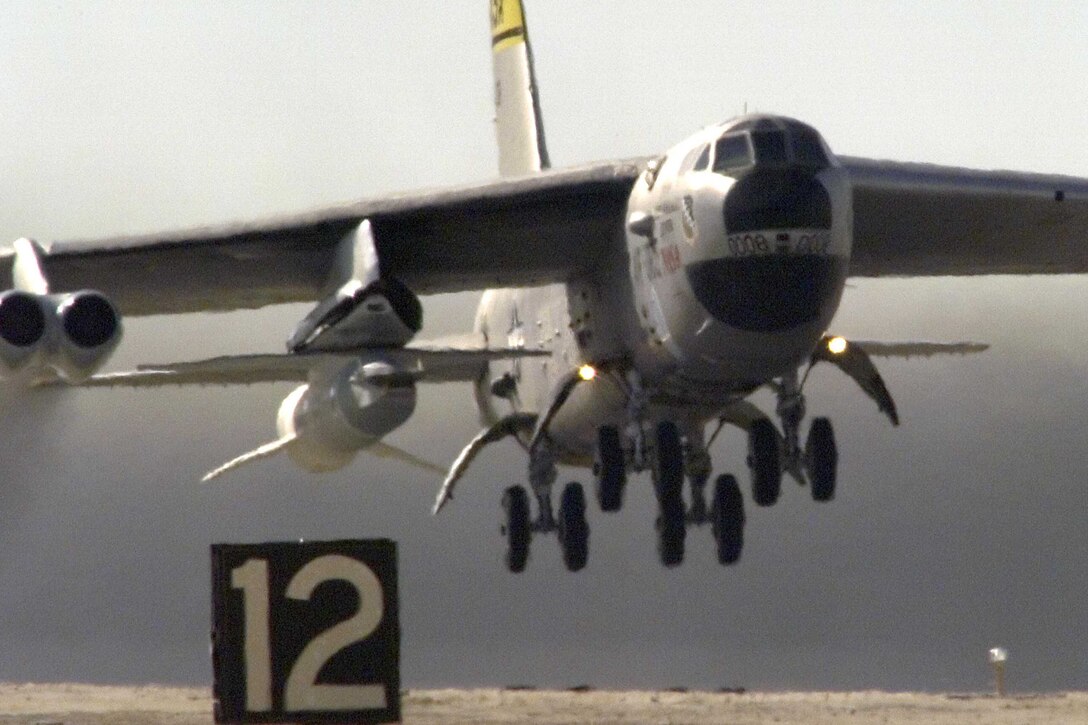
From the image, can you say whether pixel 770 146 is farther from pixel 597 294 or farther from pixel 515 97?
pixel 515 97

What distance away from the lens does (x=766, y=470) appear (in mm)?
34094

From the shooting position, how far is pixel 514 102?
1797 inches

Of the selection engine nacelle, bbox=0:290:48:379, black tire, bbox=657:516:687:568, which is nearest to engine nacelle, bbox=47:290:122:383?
engine nacelle, bbox=0:290:48:379

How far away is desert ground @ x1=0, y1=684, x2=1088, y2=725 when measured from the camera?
36750mm

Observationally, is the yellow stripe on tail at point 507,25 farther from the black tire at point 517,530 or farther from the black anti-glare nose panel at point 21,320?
the black anti-glare nose panel at point 21,320

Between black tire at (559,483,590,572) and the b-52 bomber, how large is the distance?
3 centimetres

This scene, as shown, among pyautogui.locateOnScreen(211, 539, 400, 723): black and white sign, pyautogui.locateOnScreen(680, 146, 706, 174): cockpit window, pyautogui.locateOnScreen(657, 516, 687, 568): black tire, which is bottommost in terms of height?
pyautogui.locateOnScreen(211, 539, 400, 723): black and white sign

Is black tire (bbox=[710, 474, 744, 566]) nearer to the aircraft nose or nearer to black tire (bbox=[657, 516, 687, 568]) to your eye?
black tire (bbox=[657, 516, 687, 568])

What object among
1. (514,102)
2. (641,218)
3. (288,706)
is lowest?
(288,706)

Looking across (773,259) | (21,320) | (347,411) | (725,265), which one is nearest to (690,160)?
(725,265)

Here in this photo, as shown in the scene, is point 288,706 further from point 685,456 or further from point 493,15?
point 493,15

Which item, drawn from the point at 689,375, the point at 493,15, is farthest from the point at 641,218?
the point at 493,15

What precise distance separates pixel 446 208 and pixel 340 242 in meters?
1.56

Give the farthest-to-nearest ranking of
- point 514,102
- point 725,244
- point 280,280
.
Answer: point 514,102 → point 280,280 → point 725,244
